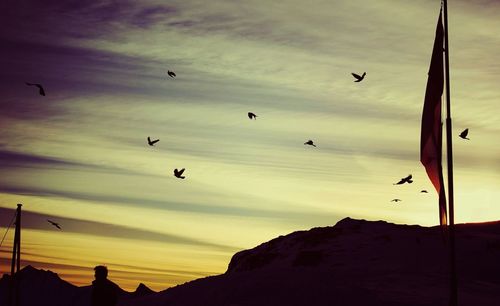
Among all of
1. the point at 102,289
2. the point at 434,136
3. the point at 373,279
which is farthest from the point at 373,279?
the point at 102,289

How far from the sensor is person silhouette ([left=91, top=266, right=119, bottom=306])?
19594mm

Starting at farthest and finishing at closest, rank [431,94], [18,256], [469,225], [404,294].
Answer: [469,225]
[18,256]
[404,294]
[431,94]

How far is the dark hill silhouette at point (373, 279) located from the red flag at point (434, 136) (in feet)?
79.0

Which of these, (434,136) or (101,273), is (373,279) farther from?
(101,273)

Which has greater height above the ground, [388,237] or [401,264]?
[388,237]

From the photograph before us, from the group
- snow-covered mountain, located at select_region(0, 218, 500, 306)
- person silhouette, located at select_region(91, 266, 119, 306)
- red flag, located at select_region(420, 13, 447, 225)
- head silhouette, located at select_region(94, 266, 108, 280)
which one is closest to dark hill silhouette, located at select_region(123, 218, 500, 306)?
snow-covered mountain, located at select_region(0, 218, 500, 306)

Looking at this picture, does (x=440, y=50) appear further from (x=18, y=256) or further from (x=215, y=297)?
(x=18, y=256)

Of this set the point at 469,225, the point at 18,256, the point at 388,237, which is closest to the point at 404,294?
the point at 18,256

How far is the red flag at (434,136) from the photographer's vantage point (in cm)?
2352

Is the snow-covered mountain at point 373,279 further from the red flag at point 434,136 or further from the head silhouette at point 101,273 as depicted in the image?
the head silhouette at point 101,273

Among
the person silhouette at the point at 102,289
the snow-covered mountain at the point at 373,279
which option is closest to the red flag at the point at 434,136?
the snow-covered mountain at the point at 373,279

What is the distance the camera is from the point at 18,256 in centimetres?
6581

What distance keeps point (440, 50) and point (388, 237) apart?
64.3 metres

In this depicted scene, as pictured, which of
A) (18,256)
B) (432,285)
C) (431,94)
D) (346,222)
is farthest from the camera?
(346,222)
